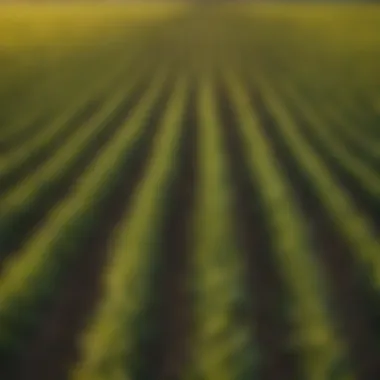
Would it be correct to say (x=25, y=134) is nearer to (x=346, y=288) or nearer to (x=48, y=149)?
(x=48, y=149)

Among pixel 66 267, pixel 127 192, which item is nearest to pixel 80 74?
pixel 127 192

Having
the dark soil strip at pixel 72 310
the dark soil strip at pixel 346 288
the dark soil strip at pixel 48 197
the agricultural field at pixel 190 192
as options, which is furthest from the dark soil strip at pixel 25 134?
the dark soil strip at pixel 346 288

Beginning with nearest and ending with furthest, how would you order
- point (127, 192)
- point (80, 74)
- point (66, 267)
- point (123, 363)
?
point (123, 363) < point (66, 267) < point (127, 192) < point (80, 74)

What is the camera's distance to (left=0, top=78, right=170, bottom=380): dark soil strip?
880 millimetres

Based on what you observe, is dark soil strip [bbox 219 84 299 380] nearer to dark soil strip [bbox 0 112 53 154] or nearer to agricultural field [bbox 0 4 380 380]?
agricultural field [bbox 0 4 380 380]

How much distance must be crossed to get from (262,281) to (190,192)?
0.76ft

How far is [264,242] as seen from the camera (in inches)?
40.7

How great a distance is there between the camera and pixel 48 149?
126cm

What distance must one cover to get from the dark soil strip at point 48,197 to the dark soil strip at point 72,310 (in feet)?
0.29

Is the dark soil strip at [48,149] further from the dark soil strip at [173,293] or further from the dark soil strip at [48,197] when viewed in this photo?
the dark soil strip at [173,293]

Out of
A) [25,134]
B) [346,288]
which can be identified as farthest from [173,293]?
[25,134]

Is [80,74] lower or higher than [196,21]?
lower

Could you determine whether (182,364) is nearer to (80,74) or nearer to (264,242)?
(264,242)

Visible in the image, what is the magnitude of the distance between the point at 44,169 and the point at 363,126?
0.62 metres
